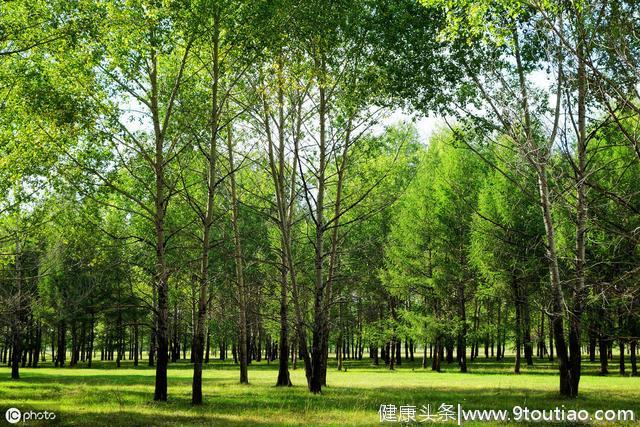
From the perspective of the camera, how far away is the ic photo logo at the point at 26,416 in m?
10.8

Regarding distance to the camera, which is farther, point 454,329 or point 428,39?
point 454,329

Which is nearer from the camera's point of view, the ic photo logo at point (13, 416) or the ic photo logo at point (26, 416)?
the ic photo logo at point (13, 416)

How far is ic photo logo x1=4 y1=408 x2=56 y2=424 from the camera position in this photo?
10.8m

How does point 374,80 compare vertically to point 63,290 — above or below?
above

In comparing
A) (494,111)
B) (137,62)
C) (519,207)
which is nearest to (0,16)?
(137,62)

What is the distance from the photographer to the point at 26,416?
11.3m

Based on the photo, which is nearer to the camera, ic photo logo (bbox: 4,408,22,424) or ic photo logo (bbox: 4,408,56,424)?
ic photo logo (bbox: 4,408,22,424)

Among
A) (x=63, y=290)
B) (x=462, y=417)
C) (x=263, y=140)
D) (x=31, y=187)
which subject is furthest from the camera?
(x=63, y=290)

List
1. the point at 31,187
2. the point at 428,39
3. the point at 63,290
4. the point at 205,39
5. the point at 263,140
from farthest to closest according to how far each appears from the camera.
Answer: the point at 63,290
the point at 263,140
the point at 31,187
the point at 428,39
the point at 205,39

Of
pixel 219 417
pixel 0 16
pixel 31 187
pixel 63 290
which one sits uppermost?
A: pixel 0 16

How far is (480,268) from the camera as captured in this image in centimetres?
3141

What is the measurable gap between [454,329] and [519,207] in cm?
835

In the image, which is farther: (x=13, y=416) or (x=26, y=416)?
(x=26, y=416)

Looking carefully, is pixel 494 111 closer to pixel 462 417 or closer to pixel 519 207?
pixel 462 417
